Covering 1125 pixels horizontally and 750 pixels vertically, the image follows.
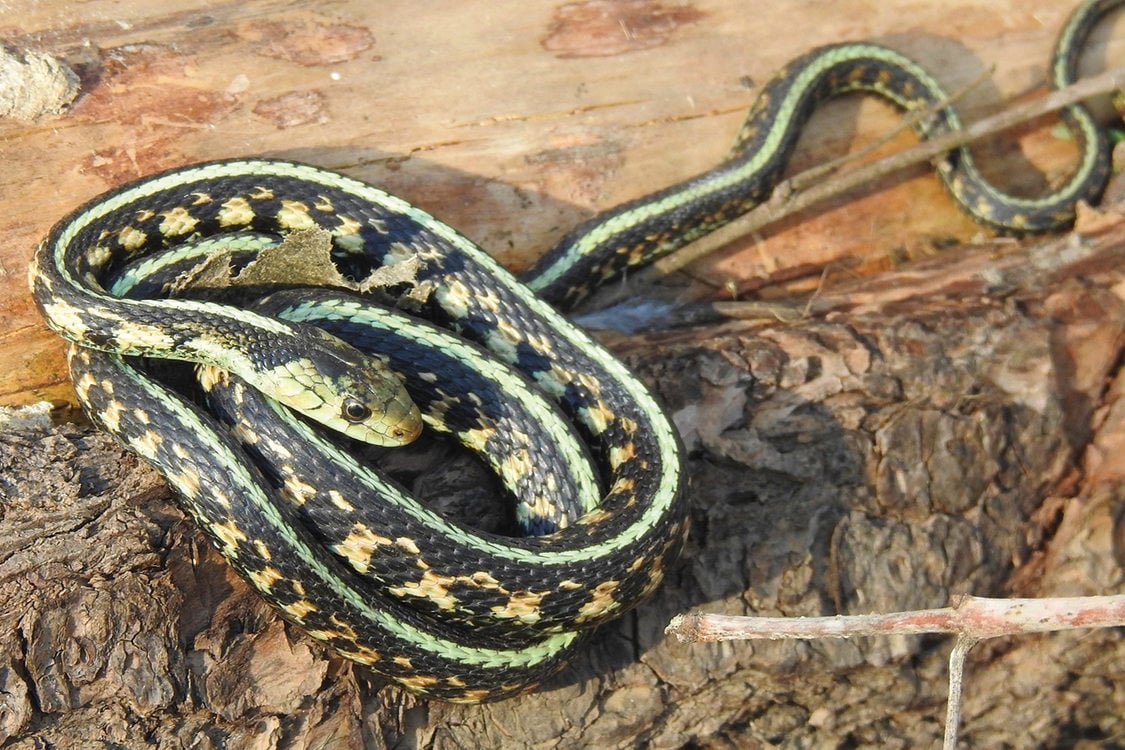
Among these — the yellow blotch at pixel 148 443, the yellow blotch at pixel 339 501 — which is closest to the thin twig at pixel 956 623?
the yellow blotch at pixel 339 501

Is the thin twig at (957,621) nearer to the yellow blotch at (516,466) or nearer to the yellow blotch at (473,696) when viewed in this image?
the yellow blotch at (473,696)

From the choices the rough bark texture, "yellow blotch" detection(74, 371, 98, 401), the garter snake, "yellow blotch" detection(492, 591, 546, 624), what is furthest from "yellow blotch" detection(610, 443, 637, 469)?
"yellow blotch" detection(74, 371, 98, 401)

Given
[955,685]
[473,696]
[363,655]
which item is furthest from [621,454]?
[955,685]

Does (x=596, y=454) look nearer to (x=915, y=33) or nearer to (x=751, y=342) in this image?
(x=751, y=342)

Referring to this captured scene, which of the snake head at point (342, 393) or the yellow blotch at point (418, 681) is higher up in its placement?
the snake head at point (342, 393)

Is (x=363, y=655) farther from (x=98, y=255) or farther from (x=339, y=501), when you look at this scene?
(x=98, y=255)
